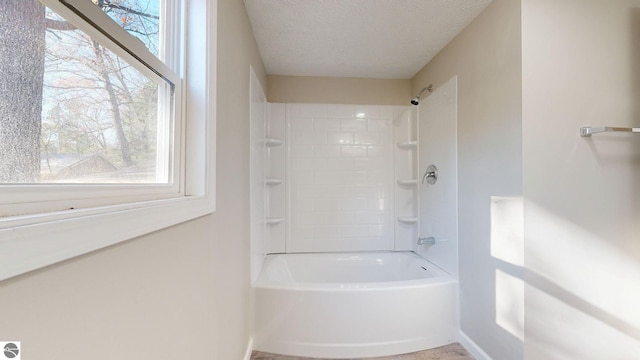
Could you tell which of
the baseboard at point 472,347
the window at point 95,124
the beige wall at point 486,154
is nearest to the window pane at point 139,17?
the window at point 95,124

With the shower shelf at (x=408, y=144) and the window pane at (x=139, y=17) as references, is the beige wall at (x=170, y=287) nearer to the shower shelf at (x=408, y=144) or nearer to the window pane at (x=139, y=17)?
the window pane at (x=139, y=17)

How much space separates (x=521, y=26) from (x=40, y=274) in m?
2.01

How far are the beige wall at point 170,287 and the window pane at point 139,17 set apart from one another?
0.31 m

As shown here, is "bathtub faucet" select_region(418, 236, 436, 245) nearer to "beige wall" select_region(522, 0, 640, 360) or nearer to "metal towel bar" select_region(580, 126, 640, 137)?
"beige wall" select_region(522, 0, 640, 360)

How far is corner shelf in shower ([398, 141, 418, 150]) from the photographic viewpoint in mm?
2592

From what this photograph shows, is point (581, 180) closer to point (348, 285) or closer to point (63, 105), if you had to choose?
point (348, 285)

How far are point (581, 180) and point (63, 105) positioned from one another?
6.93 feet

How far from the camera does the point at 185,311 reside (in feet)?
2.70

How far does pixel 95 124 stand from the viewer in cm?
58

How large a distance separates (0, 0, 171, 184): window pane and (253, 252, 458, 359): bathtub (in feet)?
4.63

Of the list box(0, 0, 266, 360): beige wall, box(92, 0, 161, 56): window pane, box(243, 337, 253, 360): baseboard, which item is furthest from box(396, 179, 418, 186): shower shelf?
box(92, 0, 161, 56): window pane

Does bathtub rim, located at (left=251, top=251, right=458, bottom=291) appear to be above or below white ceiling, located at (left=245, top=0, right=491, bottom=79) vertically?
below

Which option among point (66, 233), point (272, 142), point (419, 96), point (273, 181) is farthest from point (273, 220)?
point (66, 233)

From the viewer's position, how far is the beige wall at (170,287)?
376mm
